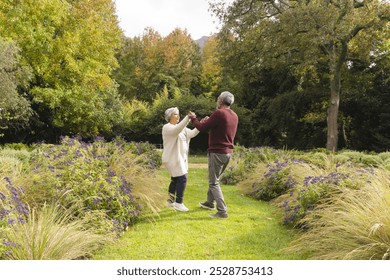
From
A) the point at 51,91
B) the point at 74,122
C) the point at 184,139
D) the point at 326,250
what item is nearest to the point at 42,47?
the point at 51,91

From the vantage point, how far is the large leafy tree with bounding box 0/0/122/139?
16.4 meters

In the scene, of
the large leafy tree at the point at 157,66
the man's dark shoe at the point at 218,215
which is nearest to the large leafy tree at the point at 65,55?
the large leafy tree at the point at 157,66

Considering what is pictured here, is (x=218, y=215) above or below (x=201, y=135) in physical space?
below

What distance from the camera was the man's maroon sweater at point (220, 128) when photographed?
511 cm

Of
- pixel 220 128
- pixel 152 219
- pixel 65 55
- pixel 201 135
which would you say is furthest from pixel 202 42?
pixel 152 219

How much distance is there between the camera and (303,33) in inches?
605

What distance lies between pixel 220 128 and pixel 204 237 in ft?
5.37

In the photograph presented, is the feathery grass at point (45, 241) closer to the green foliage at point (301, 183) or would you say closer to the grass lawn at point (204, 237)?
the grass lawn at point (204, 237)

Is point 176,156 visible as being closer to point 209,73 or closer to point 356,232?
point 356,232

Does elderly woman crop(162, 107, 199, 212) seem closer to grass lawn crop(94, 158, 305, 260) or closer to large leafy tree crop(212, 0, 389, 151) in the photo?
grass lawn crop(94, 158, 305, 260)

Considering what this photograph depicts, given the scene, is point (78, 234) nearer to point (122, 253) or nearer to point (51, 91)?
point (122, 253)

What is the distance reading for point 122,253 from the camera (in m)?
3.75

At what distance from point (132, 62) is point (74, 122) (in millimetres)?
16390

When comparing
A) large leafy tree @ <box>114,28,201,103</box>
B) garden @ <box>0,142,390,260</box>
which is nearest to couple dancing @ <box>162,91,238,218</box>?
garden @ <box>0,142,390,260</box>
